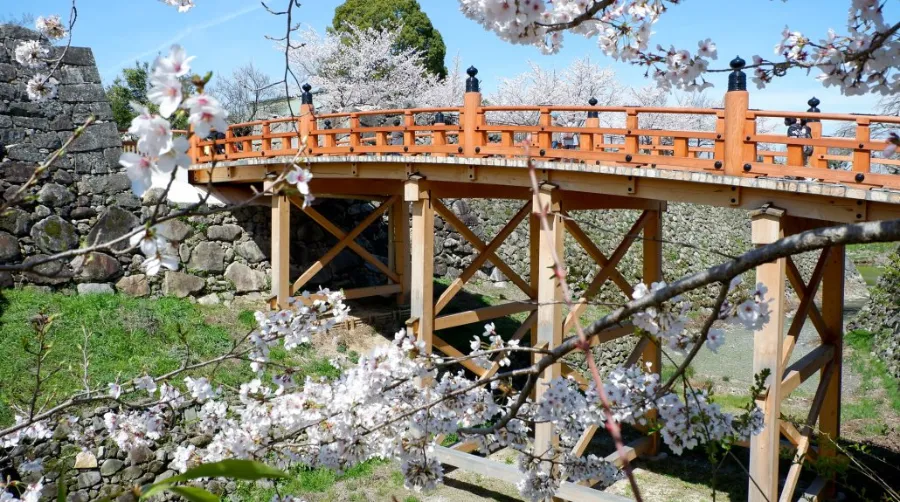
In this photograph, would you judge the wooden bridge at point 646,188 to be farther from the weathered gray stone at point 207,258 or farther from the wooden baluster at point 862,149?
the weathered gray stone at point 207,258

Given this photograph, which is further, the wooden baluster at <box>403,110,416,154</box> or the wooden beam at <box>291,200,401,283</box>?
the wooden beam at <box>291,200,401,283</box>

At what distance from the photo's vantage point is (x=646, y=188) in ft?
23.0

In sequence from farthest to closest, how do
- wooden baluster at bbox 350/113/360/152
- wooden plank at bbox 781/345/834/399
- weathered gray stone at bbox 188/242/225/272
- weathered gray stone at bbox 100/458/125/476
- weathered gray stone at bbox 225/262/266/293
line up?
weathered gray stone at bbox 225/262/266/293, weathered gray stone at bbox 188/242/225/272, wooden baluster at bbox 350/113/360/152, weathered gray stone at bbox 100/458/125/476, wooden plank at bbox 781/345/834/399

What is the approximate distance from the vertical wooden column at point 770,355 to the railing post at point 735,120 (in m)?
0.44

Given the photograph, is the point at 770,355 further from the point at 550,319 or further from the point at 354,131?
the point at 354,131

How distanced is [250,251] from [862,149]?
34.8 ft

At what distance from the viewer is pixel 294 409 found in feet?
11.8

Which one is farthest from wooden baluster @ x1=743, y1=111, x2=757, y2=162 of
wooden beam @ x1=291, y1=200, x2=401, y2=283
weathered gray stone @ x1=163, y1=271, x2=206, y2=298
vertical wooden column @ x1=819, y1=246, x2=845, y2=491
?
Answer: weathered gray stone @ x1=163, y1=271, x2=206, y2=298

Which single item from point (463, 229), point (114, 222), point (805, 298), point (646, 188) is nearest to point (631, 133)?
point (646, 188)

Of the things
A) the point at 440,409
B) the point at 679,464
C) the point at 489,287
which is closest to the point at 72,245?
the point at 489,287

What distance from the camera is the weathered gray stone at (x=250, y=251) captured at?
1359cm

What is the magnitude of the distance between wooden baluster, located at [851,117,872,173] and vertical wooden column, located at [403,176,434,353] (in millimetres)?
4935

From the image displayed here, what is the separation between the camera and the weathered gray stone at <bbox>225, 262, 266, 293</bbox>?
1320 cm

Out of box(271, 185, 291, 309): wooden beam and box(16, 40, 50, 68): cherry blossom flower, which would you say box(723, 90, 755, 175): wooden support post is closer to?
box(16, 40, 50, 68): cherry blossom flower
